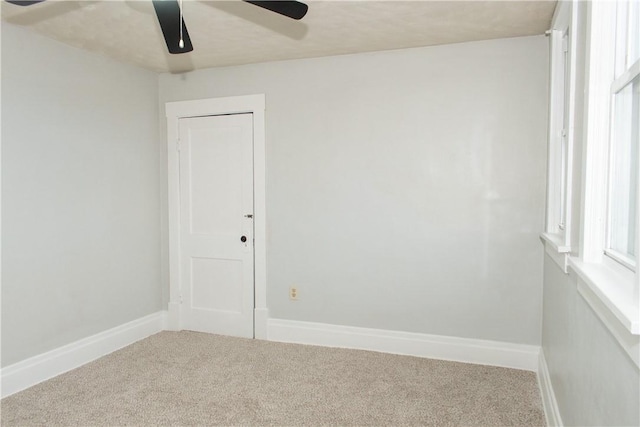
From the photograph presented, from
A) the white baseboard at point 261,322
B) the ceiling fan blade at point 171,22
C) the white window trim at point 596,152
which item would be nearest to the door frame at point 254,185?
the white baseboard at point 261,322

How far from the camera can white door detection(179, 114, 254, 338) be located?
12.2 feet

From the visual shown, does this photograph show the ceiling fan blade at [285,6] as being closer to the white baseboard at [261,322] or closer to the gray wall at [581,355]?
the gray wall at [581,355]

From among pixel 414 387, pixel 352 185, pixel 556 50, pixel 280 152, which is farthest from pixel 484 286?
pixel 280 152

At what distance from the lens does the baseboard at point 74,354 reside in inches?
107

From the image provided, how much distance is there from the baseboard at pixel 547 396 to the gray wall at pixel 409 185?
30cm

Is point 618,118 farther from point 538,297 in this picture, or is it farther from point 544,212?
point 538,297

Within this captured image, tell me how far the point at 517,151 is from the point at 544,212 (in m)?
0.48

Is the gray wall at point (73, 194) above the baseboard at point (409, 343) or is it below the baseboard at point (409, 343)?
above

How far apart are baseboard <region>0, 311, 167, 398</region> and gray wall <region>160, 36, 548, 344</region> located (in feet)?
3.95

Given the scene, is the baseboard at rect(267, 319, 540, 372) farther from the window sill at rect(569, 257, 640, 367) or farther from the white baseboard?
the window sill at rect(569, 257, 640, 367)

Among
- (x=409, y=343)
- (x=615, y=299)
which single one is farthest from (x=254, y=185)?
(x=615, y=299)

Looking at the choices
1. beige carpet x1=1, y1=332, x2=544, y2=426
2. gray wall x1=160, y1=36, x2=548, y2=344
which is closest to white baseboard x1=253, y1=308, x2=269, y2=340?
gray wall x1=160, y1=36, x2=548, y2=344

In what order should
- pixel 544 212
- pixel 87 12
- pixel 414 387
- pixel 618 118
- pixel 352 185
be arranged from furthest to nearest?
1. pixel 352 185
2. pixel 544 212
3. pixel 414 387
4. pixel 87 12
5. pixel 618 118

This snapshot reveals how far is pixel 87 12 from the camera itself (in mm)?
2541
